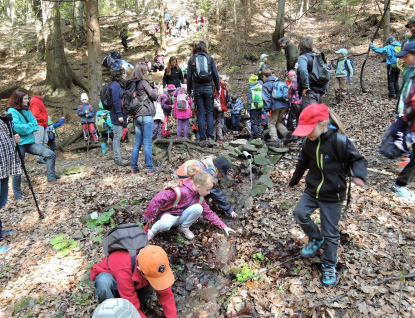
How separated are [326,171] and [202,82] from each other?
4.61 m

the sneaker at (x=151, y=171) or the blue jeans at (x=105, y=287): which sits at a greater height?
the blue jeans at (x=105, y=287)

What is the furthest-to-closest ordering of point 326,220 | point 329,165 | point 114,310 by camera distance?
point 326,220 < point 329,165 < point 114,310

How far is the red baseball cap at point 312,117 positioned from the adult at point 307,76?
3.60 metres

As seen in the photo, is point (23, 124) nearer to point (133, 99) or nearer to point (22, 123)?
point (22, 123)

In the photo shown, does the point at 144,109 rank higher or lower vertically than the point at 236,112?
higher

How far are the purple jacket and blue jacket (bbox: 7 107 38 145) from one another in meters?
3.10

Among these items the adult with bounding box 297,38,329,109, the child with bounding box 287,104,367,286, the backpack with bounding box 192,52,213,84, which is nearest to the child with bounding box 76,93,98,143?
the backpack with bounding box 192,52,213,84

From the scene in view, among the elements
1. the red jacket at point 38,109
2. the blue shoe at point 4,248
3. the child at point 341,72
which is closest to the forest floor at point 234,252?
the blue shoe at point 4,248

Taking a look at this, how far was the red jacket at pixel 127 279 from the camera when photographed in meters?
2.96

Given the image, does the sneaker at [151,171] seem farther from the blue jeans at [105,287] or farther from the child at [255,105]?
the blue jeans at [105,287]

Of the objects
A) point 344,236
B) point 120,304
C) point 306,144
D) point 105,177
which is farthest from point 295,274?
point 105,177

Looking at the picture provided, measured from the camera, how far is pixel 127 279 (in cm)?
297

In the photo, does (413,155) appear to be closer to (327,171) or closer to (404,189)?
(404,189)

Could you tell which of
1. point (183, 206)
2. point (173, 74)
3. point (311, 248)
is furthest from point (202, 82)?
point (311, 248)
